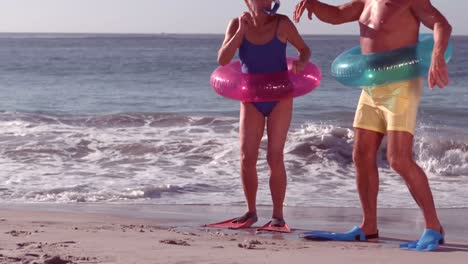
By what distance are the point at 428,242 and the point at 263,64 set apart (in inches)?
63.9

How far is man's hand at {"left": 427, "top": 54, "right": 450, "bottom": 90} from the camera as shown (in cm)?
511

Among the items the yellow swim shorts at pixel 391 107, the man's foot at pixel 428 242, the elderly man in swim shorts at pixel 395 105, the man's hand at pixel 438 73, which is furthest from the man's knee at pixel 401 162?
the man's hand at pixel 438 73

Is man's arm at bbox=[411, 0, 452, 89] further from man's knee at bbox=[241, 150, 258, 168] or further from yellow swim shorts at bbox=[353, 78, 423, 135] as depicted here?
man's knee at bbox=[241, 150, 258, 168]

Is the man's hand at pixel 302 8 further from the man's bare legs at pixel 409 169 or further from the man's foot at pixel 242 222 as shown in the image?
the man's foot at pixel 242 222

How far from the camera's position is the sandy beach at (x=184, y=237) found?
495 centimetres

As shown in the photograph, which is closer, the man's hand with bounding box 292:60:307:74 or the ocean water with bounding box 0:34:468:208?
the man's hand with bounding box 292:60:307:74

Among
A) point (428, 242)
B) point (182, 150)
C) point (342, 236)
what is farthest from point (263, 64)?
point (182, 150)

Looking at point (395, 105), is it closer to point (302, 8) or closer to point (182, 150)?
point (302, 8)

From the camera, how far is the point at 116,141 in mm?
12570

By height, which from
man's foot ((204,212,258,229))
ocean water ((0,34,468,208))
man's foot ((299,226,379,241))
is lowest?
ocean water ((0,34,468,208))

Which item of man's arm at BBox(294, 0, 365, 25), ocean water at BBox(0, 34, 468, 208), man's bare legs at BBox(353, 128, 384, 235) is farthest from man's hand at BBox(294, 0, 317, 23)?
ocean water at BBox(0, 34, 468, 208)

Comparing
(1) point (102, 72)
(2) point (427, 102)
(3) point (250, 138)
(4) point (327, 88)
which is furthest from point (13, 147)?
(1) point (102, 72)

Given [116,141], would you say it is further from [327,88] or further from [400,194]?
[327,88]

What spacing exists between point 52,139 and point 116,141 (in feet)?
2.76
